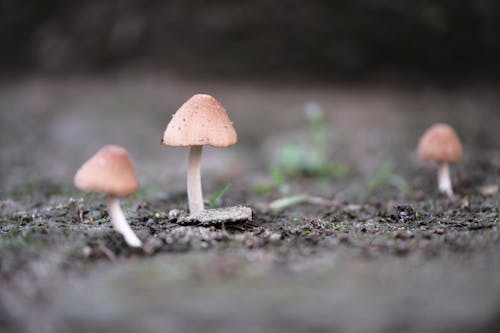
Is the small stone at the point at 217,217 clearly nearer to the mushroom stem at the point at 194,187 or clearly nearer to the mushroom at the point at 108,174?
the mushroom stem at the point at 194,187

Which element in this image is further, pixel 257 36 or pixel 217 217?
pixel 257 36

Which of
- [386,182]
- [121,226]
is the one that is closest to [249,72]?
[386,182]

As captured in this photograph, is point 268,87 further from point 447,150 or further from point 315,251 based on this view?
point 315,251

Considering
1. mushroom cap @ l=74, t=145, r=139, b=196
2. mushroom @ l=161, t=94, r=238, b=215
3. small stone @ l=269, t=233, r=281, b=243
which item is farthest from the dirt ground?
mushroom @ l=161, t=94, r=238, b=215

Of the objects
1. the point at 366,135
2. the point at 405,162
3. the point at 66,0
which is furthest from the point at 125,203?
the point at 66,0

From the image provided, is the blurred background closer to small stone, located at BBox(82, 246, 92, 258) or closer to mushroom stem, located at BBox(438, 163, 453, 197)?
mushroom stem, located at BBox(438, 163, 453, 197)

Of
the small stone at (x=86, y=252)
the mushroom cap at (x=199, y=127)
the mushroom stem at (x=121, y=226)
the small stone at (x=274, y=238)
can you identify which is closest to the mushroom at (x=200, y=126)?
the mushroom cap at (x=199, y=127)

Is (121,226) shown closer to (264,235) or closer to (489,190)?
(264,235)
